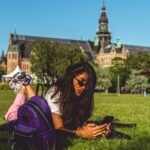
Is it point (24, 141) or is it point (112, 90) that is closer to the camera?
point (24, 141)

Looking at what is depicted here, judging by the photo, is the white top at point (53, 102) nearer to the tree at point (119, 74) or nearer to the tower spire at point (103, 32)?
the tree at point (119, 74)

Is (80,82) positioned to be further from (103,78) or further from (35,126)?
(103,78)

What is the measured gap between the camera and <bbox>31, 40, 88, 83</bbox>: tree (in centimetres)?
7400

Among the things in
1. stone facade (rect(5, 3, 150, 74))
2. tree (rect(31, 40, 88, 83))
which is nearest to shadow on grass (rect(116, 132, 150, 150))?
tree (rect(31, 40, 88, 83))

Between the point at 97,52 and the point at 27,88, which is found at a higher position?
the point at 97,52

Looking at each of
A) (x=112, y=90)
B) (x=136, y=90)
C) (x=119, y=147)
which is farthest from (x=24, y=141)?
(x=112, y=90)

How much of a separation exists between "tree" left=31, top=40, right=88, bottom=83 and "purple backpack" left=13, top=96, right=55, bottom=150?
67411 millimetres

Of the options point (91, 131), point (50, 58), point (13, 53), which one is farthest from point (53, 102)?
point (13, 53)

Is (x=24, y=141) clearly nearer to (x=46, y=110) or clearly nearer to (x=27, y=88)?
(x=46, y=110)

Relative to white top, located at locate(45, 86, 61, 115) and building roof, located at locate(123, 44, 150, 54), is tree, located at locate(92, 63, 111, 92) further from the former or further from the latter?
white top, located at locate(45, 86, 61, 115)

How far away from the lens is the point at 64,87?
514 centimetres

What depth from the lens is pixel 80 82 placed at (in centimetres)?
509

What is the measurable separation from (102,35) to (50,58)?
3584 inches

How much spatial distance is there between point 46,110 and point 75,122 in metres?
0.67
